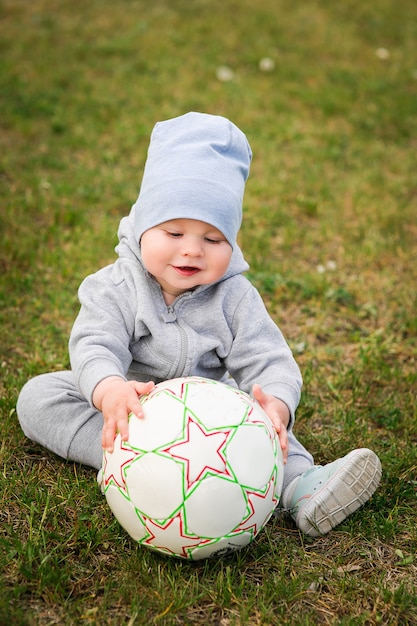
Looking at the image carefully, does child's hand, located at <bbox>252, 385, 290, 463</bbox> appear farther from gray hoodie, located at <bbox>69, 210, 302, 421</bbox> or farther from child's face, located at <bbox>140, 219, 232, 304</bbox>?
child's face, located at <bbox>140, 219, 232, 304</bbox>

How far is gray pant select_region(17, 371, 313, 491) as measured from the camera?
2.71m

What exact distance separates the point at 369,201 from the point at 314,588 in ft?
11.5

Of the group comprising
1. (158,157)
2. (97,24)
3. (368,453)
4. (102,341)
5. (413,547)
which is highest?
(158,157)

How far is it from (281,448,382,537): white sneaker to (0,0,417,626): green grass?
7 cm

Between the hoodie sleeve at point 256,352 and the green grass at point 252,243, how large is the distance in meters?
0.51

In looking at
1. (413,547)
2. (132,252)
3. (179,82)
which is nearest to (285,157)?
(179,82)

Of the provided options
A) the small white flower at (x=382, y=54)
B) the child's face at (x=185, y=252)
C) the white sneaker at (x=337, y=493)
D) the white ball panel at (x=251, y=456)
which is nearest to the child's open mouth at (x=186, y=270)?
the child's face at (x=185, y=252)

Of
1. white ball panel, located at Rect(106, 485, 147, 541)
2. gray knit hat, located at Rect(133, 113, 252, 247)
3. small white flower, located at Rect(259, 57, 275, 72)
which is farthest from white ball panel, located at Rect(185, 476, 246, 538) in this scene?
small white flower, located at Rect(259, 57, 275, 72)

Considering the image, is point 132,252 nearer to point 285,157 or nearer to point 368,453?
point 368,453

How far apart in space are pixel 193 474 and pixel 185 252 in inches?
29.7

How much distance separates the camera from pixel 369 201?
205 inches

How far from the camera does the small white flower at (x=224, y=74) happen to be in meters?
7.07

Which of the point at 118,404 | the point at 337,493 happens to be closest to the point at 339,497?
the point at 337,493

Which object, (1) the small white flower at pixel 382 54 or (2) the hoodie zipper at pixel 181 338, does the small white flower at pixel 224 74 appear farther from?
(2) the hoodie zipper at pixel 181 338
